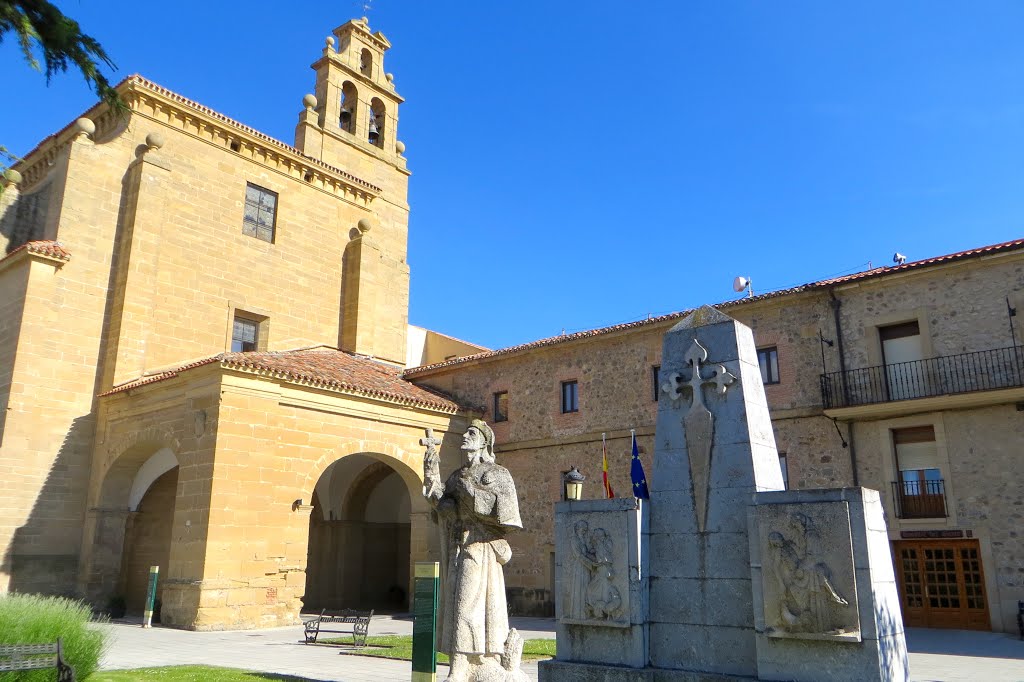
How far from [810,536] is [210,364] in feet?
45.7

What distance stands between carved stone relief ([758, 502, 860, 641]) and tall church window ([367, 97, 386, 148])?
25715 mm

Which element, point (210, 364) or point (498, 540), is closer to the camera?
point (498, 540)

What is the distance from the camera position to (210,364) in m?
16.4

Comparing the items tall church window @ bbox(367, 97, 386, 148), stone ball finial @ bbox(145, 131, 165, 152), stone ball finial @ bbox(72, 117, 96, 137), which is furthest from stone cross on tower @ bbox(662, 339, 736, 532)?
tall church window @ bbox(367, 97, 386, 148)

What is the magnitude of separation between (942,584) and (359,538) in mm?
15608

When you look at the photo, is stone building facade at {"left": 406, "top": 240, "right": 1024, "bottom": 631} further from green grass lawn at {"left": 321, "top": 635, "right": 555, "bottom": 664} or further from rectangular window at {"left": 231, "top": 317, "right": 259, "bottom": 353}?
rectangular window at {"left": 231, "top": 317, "right": 259, "bottom": 353}

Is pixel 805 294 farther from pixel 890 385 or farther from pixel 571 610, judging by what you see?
pixel 571 610

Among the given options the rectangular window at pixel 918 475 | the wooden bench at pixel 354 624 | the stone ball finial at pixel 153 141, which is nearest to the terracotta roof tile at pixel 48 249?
the stone ball finial at pixel 153 141

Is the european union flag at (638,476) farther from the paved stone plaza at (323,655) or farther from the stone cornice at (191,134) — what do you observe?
the stone cornice at (191,134)

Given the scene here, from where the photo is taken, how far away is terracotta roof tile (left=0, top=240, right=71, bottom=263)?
18.5m

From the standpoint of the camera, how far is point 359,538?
77.3 feet

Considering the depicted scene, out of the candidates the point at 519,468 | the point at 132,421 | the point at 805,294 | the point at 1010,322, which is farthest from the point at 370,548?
the point at 1010,322

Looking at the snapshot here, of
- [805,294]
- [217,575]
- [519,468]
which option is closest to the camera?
[217,575]

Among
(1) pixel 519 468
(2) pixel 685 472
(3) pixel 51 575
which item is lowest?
(3) pixel 51 575
